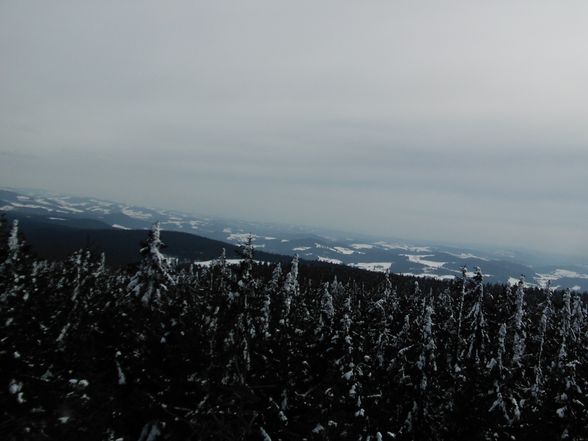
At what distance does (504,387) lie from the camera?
31703mm

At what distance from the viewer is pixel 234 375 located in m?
23.0

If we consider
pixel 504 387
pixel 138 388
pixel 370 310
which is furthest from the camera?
pixel 370 310

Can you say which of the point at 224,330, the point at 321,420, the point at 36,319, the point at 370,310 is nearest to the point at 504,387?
the point at 370,310

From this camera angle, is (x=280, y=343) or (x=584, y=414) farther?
(x=280, y=343)

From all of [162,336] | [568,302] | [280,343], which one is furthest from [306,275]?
[162,336]

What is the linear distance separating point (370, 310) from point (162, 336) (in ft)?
66.6

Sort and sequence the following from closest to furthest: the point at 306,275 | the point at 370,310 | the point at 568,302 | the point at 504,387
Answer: the point at 504,387 → the point at 370,310 → the point at 568,302 → the point at 306,275

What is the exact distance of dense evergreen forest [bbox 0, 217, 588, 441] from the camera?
2123cm

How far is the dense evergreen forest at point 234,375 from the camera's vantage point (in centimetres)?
2123

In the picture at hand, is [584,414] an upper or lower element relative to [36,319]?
lower

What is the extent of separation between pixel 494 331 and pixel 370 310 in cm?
1325

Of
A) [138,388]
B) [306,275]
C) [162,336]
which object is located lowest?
[306,275]

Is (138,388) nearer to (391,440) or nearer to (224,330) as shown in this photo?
(224,330)

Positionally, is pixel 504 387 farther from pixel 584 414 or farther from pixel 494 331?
pixel 494 331
